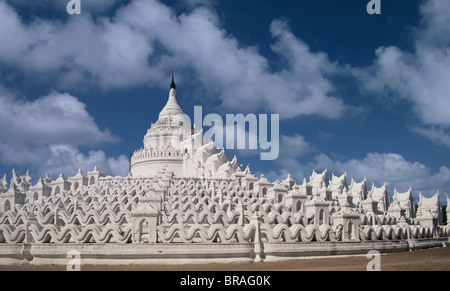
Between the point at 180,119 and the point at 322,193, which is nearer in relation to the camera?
the point at 322,193

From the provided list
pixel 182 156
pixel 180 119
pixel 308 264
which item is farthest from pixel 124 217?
pixel 180 119

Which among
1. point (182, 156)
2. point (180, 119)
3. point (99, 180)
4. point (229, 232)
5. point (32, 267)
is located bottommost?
point (32, 267)

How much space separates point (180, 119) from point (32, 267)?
36210 millimetres

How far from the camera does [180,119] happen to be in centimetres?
4975

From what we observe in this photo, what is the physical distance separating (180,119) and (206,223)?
3067cm

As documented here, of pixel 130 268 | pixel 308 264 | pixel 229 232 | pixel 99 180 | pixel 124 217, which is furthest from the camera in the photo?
pixel 99 180

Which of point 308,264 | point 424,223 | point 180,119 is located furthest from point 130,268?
point 180,119

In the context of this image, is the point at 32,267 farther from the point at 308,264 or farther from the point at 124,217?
the point at 308,264

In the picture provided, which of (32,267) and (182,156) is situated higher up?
(182,156)
